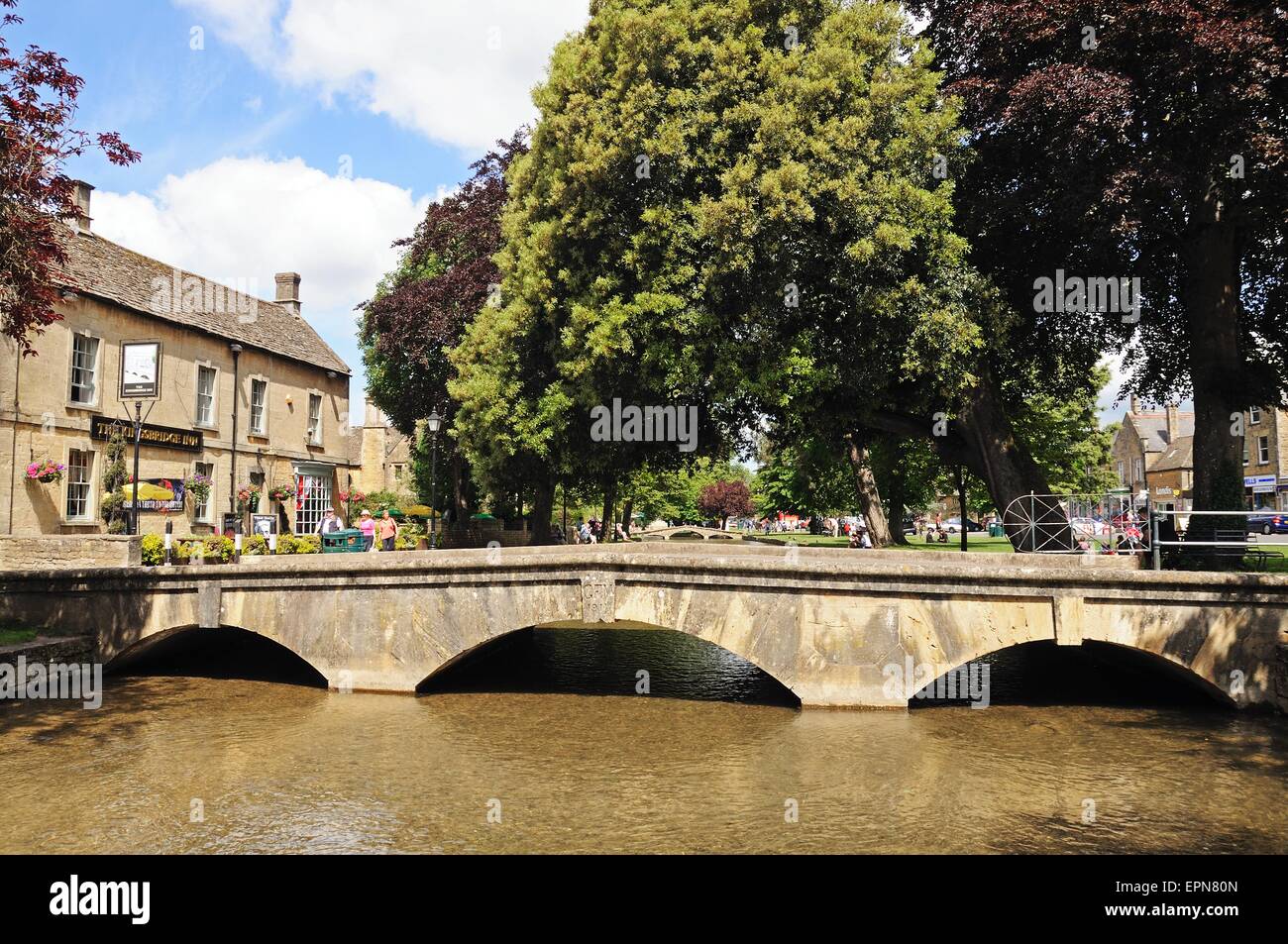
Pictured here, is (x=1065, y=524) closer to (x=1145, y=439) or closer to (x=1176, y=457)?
(x=1176, y=457)

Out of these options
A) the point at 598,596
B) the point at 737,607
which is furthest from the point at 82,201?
the point at 737,607

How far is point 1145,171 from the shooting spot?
15211mm

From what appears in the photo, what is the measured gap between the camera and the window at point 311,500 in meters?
30.8

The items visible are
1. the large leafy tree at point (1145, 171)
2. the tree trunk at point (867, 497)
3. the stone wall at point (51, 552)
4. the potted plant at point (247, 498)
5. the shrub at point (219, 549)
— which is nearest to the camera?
the large leafy tree at point (1145, 171)

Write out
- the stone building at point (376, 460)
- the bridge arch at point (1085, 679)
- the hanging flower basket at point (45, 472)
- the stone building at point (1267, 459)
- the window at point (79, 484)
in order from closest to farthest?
the bridge arch at point (1085, 679), the hanging flower basket at point (45, 472), the window at point (79, 484), the stone building at point (1267, 459), the stone building at point (376, 460)

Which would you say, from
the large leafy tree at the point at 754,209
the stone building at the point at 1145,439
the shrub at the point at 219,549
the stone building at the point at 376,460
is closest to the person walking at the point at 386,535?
the shrub at the point at 219,549

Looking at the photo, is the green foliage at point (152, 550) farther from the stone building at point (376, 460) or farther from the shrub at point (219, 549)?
the stone building at point (376, 460)

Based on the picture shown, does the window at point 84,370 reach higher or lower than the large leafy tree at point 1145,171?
lower

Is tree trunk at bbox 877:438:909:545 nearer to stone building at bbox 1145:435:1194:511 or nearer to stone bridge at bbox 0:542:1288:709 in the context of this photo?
stone bridge at bbox 0:542:1288:709

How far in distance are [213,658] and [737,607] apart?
12483 millimetres

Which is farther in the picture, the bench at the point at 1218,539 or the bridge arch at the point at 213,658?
the bench at the point at 1218,539

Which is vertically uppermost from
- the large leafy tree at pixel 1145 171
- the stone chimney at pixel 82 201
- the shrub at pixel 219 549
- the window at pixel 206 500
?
the stone chimney at pixel 82 201

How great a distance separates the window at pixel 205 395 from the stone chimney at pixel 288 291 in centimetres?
907
